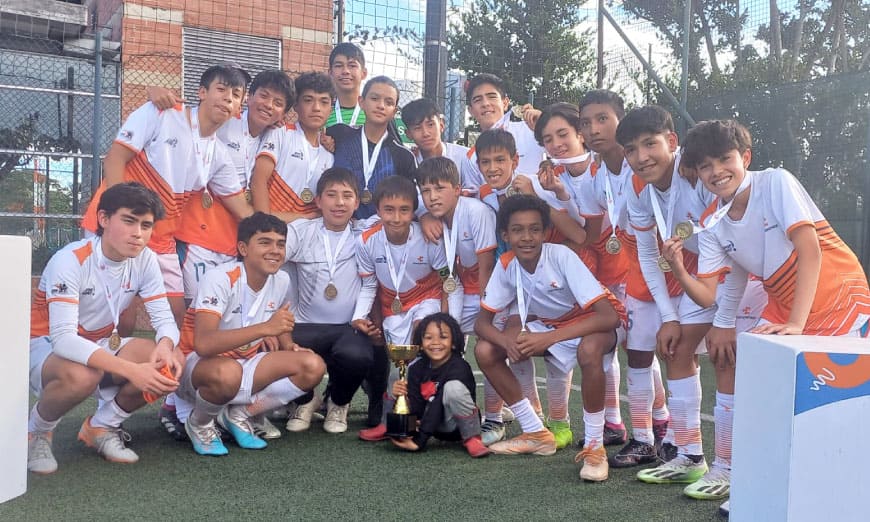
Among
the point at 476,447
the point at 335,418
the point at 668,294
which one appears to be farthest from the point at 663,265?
the point at 335,418

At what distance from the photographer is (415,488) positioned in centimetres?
323

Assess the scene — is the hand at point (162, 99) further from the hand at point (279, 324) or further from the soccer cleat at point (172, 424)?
the soccer cleat at point (172, 424)

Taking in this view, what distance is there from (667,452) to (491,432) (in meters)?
0.92

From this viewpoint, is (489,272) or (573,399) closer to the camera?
(489,272)

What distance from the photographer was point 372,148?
15.8ft

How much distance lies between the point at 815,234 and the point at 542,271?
1357mm

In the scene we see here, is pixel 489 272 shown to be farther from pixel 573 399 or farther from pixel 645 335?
→ pixel 573 399

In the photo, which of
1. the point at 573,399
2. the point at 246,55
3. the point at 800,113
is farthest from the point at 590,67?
the point at 573,399

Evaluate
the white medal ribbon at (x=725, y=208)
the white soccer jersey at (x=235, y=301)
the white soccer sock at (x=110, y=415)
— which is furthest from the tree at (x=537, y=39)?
the white soccer sock at (x=110, y=415)

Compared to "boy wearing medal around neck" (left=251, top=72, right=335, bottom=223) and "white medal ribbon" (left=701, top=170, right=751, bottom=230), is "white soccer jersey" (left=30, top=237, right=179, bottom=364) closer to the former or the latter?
"boy wearing medal around neck" (left=251, top=72, right=335, bottom=223)

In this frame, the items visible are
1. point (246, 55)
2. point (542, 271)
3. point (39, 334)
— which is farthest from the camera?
point (246, 55)

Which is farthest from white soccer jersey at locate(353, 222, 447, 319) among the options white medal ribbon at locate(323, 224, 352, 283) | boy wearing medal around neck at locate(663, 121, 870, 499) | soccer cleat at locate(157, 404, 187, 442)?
boy wearing medal around neck at locate(663, 121, 870, 499)

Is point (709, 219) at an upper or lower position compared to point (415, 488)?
upper

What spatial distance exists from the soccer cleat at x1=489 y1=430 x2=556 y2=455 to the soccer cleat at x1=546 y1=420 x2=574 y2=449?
20 centimetres
